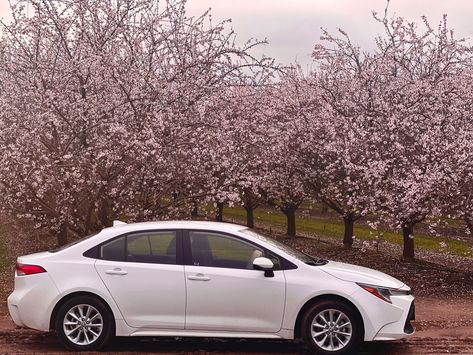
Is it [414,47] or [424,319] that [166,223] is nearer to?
[424,319]

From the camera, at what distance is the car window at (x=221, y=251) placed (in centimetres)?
738

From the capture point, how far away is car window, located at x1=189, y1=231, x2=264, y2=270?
7379mm

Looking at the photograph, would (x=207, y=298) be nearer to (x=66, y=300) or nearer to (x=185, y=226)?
(x=185, y=226)

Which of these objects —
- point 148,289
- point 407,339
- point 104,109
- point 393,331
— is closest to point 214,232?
point 148,289

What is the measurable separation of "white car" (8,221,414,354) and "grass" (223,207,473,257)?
461 inches

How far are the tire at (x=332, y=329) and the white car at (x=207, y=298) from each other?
1cm

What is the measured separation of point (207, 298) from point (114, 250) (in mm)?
1182

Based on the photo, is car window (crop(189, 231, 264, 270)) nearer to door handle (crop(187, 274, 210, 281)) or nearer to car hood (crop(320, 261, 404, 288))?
door handle (crop(187, 274, 210, 281))

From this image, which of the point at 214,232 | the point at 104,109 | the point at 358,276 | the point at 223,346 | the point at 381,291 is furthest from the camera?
the point at 104,109

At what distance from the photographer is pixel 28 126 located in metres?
12.9

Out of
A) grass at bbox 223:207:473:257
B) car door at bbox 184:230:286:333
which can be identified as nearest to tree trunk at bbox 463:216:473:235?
grass at bbox 223:207:473:257

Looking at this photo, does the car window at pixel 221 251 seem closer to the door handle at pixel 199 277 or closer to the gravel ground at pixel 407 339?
the door handle at pixel 199 277

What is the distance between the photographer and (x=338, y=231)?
1058 inches

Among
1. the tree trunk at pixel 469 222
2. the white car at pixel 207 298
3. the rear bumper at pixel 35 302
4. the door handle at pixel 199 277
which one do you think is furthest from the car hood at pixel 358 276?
the tree trunk at pixel 469 222
